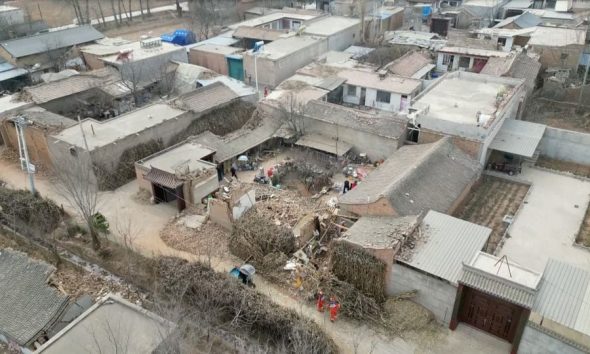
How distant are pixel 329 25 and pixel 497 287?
39.6 meters

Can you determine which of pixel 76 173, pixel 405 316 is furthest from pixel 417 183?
pixel 76 173

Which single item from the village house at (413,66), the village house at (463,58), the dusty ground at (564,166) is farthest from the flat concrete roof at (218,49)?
the dusty ground at (564,166)

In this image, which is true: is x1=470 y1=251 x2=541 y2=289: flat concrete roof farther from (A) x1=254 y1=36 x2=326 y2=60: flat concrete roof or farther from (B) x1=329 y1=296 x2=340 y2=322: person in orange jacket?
(A) x1=254 y1=36 x2=326 y2=60: flat concrete roof

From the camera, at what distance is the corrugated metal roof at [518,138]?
28.6 metres

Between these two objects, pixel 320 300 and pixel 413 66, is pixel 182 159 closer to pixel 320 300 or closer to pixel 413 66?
pixel 320 300

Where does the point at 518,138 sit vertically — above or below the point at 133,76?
below

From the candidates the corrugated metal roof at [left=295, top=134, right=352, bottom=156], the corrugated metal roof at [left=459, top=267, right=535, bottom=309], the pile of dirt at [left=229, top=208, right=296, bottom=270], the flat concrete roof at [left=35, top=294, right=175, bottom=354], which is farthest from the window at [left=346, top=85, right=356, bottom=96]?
the flat concrete roof at [left=35, top=294, right=175, bottom=354]

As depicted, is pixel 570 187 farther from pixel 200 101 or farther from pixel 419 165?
pixel 200 101

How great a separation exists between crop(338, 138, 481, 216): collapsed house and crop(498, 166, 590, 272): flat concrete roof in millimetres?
3410

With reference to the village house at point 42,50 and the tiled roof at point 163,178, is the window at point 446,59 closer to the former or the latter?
the tiled roof at point 163,178

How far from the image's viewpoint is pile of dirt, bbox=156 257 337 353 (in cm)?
1764

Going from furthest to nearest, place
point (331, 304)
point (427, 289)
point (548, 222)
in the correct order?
point (548, 222), point (331, 304), point (427, 289)

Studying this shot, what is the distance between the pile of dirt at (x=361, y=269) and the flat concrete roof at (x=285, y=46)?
972 inches

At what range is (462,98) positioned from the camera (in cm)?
3148
